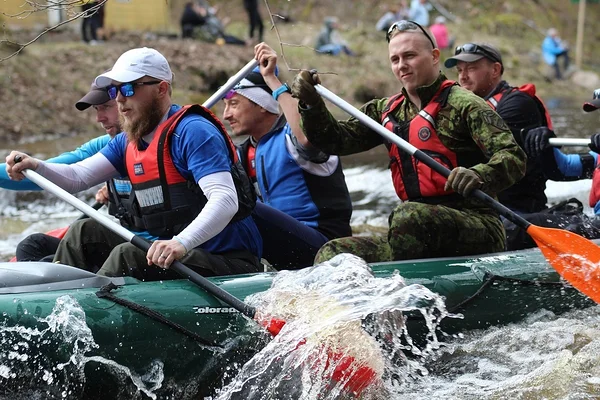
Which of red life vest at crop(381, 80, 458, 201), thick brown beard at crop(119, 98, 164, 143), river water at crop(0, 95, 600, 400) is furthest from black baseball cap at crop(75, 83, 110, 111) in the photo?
river water at crop(0, 95, 600, 400)

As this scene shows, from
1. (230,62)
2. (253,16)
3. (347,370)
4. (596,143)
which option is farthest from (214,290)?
(253,16)

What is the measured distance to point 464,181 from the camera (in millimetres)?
3912

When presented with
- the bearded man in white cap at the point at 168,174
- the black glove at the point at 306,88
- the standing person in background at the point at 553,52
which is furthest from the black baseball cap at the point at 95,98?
the standing person in background at the point at 553,52

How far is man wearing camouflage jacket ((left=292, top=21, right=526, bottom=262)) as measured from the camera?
4016 mm

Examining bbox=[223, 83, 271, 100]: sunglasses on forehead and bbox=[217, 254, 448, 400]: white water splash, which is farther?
bbox=[223, 83, 271, 100]: sunglasses on forehead

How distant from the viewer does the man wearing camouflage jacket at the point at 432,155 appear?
13.2ft

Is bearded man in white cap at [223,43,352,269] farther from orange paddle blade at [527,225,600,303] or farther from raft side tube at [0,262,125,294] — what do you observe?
orange paddle blade at [527,225,600,303]

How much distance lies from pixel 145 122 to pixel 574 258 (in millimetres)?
2000

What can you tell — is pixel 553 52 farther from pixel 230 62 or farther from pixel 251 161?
pixel 251 161

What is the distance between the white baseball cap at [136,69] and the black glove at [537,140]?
8.97 feet

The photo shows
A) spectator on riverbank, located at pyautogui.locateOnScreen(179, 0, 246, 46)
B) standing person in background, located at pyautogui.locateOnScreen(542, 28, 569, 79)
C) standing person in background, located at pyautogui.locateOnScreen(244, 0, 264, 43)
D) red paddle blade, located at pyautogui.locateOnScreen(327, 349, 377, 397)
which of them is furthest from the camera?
standing person in background, located at pyautogui.locateOnScreen(542, 28, 569, 79)

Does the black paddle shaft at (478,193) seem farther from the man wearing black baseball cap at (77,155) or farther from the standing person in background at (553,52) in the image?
the standing person in background at (553,52)

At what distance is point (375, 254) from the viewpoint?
427 cm

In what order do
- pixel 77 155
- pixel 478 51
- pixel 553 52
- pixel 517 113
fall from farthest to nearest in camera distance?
pixel 553 52 < pixel 517 113 < pixel 478 51 < pixel 77 155
